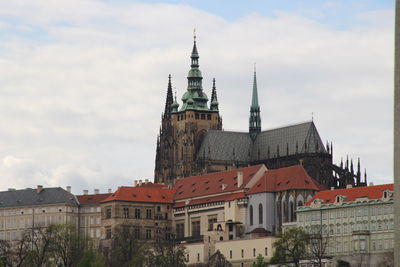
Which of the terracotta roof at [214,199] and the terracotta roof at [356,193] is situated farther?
the terracotta roof at [214,199]

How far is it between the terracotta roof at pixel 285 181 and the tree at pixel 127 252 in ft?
58.7

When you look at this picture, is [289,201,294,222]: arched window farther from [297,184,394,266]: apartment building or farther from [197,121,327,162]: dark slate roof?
[197,121,327,162]: dark slate roof

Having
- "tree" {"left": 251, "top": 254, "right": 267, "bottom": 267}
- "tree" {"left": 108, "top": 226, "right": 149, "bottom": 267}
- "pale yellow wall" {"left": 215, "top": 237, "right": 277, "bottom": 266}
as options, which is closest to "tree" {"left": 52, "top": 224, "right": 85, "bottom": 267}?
"tree" {"left": 108, "top": 226, "right": 149, "bottom": 267}

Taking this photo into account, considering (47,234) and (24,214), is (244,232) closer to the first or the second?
(47,234)

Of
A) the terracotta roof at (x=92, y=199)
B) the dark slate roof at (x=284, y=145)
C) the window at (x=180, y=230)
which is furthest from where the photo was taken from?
the dark slate roof at (x=284, y=145)

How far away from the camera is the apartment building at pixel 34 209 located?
181 m

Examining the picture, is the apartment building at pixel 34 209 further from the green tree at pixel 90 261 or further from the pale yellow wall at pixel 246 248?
the green tree at pixel 90 261

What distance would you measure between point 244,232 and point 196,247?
263 inches

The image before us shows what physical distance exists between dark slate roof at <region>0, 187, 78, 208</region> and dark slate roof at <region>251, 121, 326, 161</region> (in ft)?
115

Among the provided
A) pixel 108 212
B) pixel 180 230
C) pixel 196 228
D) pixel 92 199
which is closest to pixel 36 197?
pixel 92 199

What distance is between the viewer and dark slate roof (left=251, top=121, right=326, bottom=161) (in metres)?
185

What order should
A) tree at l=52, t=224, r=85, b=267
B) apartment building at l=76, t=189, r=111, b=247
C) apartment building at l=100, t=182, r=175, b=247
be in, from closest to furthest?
tree at l=52, t=224, r=85, b=267, apartment building at l=100, t=182, r=175, b=247, apartment building at l=76, t=189, r=111, b=247

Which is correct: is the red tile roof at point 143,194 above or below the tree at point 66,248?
above

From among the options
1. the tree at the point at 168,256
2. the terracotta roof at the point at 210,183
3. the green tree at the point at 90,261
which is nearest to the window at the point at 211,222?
the terracotta roof at the point at 210,183
